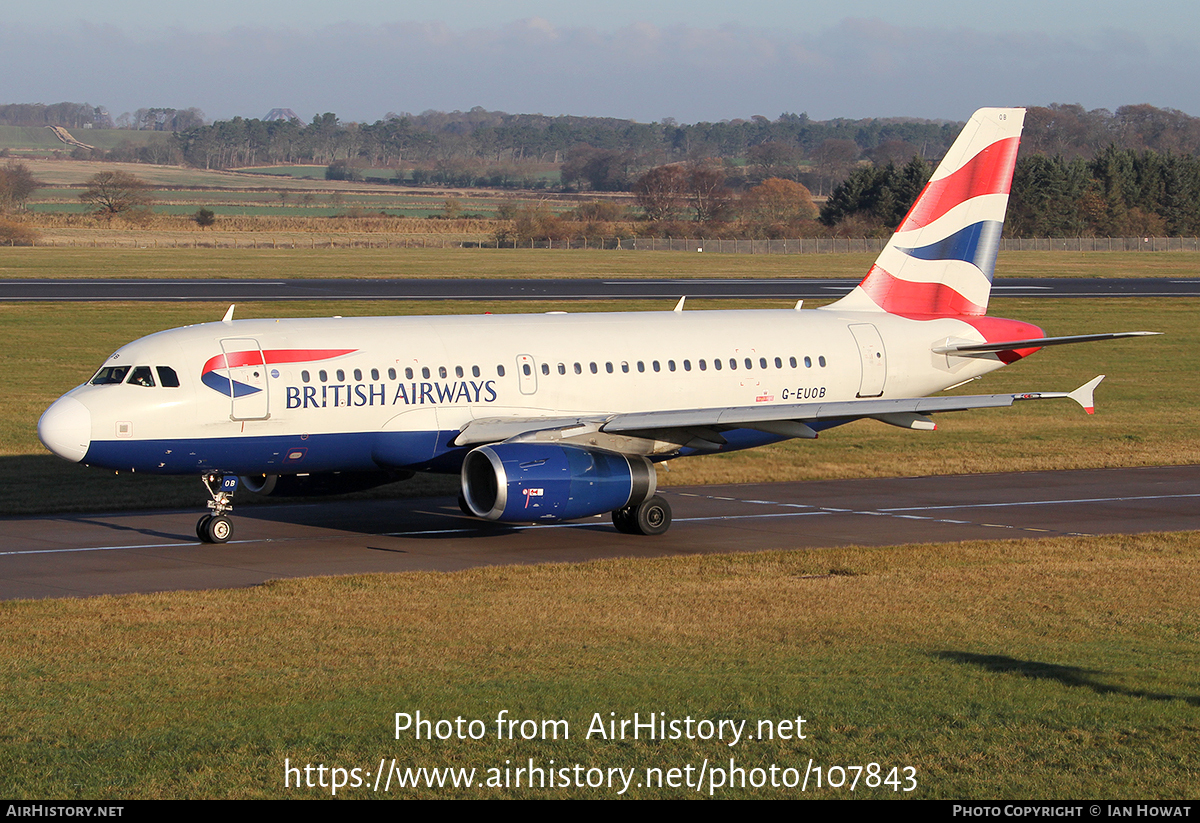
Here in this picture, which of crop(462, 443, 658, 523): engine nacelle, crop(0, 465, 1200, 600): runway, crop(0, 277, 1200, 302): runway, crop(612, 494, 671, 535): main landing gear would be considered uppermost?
crop(0, 277, 1200, 302): runway

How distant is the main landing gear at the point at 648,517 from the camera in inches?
1080

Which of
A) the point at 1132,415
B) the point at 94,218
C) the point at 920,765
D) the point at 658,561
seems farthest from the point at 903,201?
the point at 920,765

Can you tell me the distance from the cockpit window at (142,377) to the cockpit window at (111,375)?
18 centimetres

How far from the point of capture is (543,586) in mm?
22516

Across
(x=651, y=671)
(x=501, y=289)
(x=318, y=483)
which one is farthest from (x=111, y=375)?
(x=501, y=289)

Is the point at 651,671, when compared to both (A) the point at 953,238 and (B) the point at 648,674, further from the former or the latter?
(A) the point at 953,238

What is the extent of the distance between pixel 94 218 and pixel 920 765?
608 ft

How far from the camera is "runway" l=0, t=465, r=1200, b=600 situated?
24.3 meters

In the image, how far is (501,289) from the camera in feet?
281

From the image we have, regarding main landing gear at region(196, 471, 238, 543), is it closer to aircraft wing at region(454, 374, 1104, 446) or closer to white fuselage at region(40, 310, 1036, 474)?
white fuselage at region(40, 310, 1036, 474)

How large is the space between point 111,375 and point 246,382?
2.52 meters

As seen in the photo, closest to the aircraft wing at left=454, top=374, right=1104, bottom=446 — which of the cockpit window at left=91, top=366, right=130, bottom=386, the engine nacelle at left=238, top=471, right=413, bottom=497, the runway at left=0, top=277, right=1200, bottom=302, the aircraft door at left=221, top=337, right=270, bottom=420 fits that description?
the engine nacelle at left=238, top=471, right=413, bottom=497

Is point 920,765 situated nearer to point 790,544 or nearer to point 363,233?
point 790,544

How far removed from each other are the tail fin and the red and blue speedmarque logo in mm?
14245
